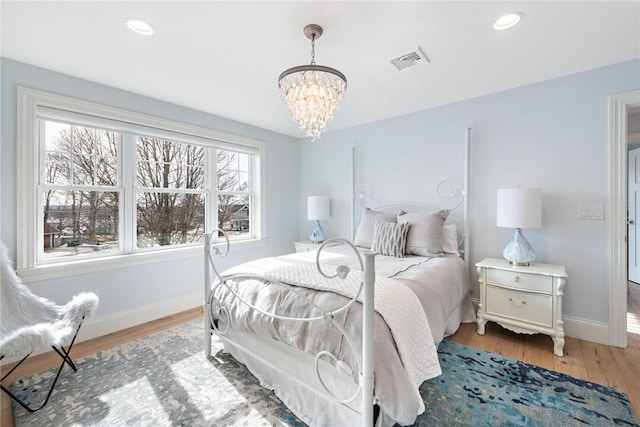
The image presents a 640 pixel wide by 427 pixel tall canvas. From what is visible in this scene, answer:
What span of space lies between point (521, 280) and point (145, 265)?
3.56 metres

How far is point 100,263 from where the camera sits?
2.60 meters

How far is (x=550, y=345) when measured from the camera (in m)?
2.35

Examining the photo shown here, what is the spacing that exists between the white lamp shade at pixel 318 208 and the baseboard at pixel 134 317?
177 centimetres

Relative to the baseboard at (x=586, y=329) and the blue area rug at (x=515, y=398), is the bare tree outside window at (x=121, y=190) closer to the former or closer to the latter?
the blue area rug at (x=515, y=398)

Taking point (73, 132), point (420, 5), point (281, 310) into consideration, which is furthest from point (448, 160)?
point (73, 132)

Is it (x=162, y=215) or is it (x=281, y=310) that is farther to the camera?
(x=162, y=215)

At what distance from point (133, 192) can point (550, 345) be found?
413 centimetres

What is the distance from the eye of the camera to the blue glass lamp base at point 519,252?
7.88 ft

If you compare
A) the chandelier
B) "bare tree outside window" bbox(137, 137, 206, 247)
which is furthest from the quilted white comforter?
"bare tree outside window" bbox(137, 137, 206, 247)

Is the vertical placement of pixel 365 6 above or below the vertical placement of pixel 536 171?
above

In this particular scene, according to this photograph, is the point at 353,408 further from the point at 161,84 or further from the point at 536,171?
the point at 161,84

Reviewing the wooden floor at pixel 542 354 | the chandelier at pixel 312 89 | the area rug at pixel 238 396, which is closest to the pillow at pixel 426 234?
the wooden floor at pixel 542 354

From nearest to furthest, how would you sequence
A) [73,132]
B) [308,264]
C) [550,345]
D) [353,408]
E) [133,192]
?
[353,408] < [308,264] < [550,345] < [73,132] < [133,192]

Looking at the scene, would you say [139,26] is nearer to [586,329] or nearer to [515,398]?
[515,398]
